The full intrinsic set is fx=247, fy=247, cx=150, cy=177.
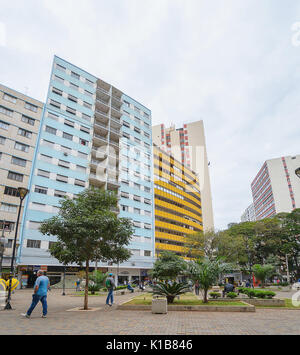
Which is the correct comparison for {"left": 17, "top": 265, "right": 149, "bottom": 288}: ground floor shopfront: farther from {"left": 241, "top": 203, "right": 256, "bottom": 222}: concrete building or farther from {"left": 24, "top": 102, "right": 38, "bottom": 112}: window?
{"left": 241, "top": 203, "right": 256, "bottom": 222}: concrete building

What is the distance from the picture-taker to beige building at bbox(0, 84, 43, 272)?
3366 centimetres

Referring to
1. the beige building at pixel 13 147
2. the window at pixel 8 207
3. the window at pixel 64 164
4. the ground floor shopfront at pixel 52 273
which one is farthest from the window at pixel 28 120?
the ground floor shopfront at pixel 52 273

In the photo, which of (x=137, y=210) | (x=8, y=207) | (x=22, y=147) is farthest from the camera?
(x=137, y=210)

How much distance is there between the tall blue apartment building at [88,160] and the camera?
34750 mm

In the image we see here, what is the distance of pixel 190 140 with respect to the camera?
86312mm

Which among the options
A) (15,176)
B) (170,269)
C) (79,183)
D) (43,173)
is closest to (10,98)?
(15,176)

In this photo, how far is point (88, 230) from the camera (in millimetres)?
12398

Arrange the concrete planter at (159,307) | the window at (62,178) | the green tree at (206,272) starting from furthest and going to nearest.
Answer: the window at (62,178), the green tree at (206,272), the concrete planter at (159,307)

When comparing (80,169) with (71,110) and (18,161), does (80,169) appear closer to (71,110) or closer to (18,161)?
(18,161)

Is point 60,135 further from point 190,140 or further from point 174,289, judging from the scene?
point 190,140

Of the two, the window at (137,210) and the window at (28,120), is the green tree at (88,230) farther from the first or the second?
the window at (137,210)

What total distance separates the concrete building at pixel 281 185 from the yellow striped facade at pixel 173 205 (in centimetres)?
3871

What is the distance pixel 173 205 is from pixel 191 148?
33.4 m

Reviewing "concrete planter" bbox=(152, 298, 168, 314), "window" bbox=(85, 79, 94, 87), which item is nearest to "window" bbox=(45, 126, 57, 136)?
"window" bbox=(85, 79, 94, 87)
